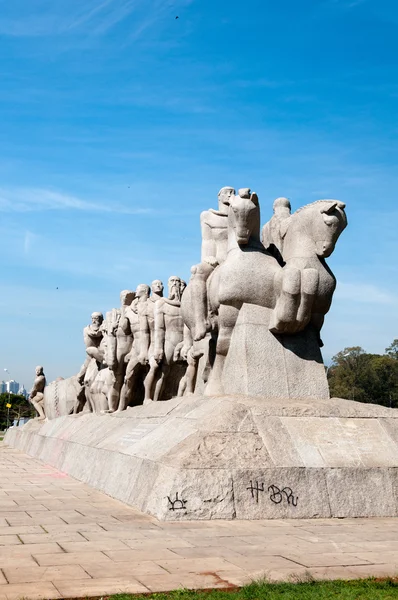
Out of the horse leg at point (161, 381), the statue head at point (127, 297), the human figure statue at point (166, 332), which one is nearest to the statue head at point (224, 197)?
the human figure statue at point (166, 332)

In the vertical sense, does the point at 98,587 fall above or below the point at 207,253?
below

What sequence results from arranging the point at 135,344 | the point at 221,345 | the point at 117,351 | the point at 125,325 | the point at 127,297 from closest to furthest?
1. the point at 221,345
2. the point at 135,344
3. the point at 125,325
4. the point at 117,351
5. the point at 127,297

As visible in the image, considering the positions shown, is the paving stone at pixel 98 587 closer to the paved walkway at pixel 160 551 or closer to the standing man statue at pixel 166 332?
the paved walkway at pixel 160 551

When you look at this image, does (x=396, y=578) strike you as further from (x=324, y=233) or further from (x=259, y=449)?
(x=324, y=233)

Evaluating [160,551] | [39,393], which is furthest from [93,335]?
[160,551]

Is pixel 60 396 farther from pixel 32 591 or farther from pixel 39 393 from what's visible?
pixel 32 591

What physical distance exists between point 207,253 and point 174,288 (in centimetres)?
377

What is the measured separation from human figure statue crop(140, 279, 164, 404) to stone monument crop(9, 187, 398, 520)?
1424 millimetres

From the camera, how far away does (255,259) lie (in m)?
9.81

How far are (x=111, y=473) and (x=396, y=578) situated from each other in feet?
17.2

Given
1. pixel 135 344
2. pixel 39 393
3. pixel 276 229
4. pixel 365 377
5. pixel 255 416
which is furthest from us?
pixel 365 377

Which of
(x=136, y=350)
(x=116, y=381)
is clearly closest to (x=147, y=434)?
(x=136, y=350)

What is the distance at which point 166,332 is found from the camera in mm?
15148

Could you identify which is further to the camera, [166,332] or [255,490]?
[166,332]
